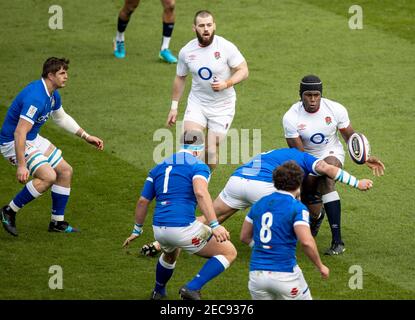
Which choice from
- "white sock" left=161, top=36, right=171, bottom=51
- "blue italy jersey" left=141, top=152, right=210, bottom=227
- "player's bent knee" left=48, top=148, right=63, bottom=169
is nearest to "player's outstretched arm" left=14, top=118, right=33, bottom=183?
"player's bent knee" left=48, top=148, right=63, bottom=169

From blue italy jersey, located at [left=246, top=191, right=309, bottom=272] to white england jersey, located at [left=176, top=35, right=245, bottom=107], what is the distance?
152 inches

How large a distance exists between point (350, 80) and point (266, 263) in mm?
8593

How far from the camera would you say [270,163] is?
1034 cm

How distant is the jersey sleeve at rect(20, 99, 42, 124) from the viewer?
1098 cm

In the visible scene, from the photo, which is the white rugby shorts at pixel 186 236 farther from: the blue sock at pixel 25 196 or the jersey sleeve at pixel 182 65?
the jersey sleeve at pixel 182 65

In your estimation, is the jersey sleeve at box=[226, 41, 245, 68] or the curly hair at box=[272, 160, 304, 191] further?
the jersey sleeve at box=[226, 41, 245, 68]

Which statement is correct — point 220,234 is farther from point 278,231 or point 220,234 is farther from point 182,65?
point 182,65

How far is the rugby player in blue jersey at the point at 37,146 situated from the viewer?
36.1ft

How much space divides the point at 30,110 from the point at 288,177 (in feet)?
12.3

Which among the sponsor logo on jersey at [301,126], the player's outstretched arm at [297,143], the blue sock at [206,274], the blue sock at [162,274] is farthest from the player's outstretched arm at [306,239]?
Result: the sponsor logo on jersey at [301,126]

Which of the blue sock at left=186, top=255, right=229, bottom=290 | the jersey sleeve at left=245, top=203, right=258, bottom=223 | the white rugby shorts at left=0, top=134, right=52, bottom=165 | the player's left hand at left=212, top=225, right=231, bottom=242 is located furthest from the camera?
the white rugby shorts at left=0, top=134, right=52, bottom=165

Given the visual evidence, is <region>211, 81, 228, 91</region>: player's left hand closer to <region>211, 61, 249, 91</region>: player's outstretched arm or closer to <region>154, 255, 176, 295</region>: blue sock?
<region>211, 61, 249, 91</region>: player's outstretched arm

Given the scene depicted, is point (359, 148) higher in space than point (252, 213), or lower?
higher

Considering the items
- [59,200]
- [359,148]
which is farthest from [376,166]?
[59,200]
